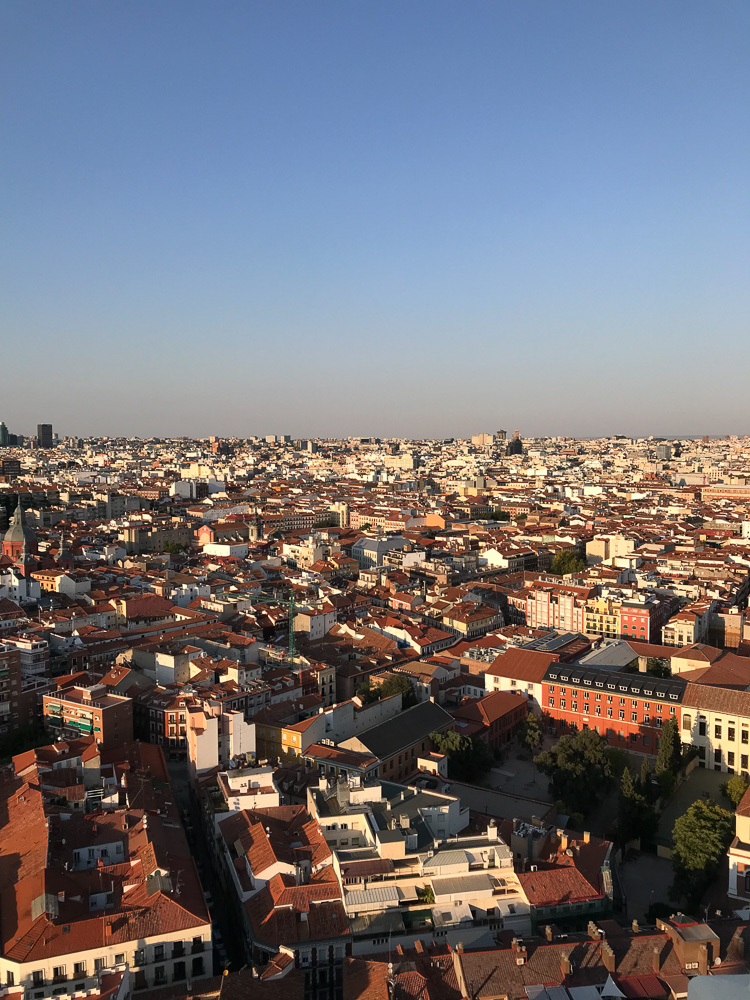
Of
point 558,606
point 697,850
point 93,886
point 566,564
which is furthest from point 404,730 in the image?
point 566,564

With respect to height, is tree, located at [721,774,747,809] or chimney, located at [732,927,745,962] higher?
chimney, located at [732,927,745,962]

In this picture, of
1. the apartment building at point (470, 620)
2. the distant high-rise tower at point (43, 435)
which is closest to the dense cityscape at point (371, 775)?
the apartment building at point (470, 620)

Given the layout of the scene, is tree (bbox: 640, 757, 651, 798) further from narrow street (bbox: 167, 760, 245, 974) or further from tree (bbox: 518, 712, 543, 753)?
narrow street (bbox: 167, 760, 245, 974)

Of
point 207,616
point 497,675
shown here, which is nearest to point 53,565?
point 207,616

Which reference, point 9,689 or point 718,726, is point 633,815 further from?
point 9,689

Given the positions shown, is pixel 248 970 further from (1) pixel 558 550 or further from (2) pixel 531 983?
(1) pixel 558 550

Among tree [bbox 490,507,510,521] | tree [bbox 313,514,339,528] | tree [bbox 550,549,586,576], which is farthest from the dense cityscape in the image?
tree [bbox 490,507,510,521]
